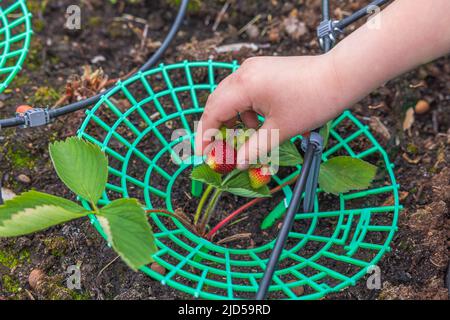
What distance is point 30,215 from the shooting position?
965mm

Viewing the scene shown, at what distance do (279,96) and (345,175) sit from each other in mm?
309

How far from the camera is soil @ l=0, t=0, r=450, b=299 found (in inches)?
49.2

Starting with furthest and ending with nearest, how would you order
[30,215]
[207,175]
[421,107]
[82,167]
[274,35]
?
[274,35] → [421,107] → [207,175] → [82,167] → [30,215]

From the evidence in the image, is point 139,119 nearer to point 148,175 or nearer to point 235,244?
point 148,175

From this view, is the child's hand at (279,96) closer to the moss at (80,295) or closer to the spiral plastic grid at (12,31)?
the moss at (80,295)

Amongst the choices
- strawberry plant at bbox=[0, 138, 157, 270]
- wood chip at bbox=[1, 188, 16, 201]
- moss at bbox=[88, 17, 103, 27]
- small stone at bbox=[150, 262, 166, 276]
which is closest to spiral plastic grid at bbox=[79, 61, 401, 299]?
small stone at bbox=[150, 262, 166, 276]

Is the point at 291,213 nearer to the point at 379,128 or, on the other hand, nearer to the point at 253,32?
the point at 379,128

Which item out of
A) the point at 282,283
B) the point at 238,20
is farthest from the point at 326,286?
the point at 238,20

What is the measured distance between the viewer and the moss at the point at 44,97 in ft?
5.21

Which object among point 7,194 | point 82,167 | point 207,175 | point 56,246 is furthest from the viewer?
point 7,194

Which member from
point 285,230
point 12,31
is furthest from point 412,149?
point 12,31

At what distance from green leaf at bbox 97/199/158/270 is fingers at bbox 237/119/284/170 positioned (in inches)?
9.0

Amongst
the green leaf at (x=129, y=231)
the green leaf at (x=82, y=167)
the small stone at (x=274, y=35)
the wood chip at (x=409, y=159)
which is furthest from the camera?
the small stone at (x=274, y=35)

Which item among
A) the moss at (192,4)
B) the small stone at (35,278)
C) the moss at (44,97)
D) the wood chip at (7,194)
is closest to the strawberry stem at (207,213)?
the small stone at (35,278)
